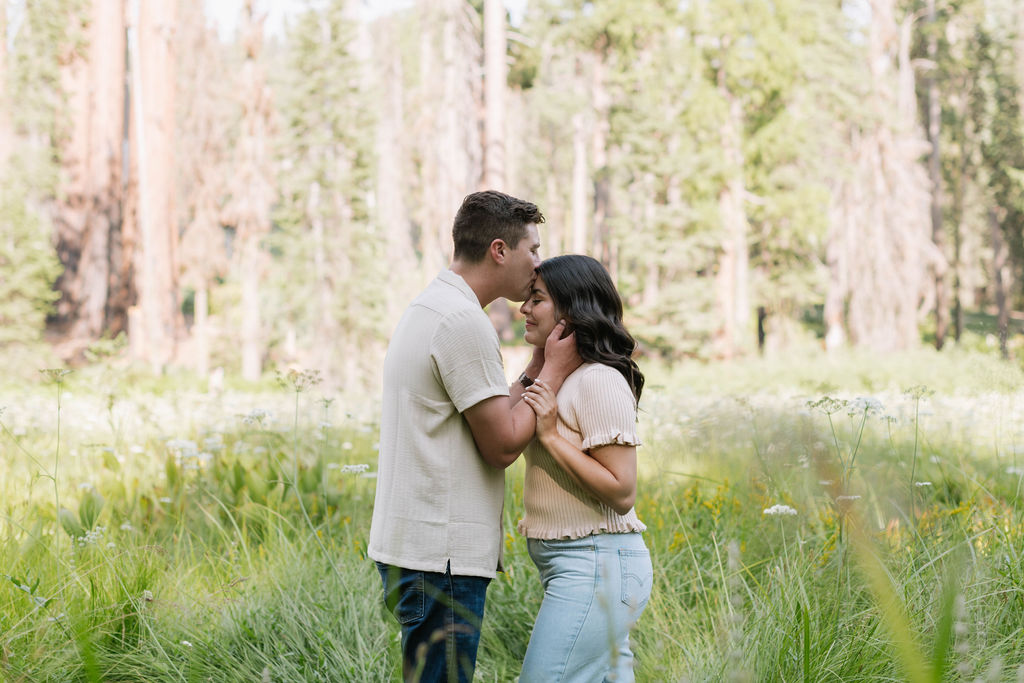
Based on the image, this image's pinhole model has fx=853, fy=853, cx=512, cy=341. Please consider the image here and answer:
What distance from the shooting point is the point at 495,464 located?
2684 mm

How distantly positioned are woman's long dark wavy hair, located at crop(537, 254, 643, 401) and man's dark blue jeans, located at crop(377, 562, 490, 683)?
0.85m

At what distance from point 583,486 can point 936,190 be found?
36.4m

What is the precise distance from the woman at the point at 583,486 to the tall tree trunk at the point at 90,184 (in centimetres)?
1775

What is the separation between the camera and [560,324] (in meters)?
2.85

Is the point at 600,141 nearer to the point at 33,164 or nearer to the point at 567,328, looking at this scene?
the point at 33,164

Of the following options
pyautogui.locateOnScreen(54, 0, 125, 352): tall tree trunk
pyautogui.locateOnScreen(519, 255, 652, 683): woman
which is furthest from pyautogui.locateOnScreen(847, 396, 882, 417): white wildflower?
pyautogui.locateOnScreen(54, 0, 125, 352): tall tree trunk

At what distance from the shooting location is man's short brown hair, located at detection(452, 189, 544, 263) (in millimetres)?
2775

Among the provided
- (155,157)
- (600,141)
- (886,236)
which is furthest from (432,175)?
(886,236)

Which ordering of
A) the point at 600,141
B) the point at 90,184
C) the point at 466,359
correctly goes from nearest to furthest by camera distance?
the point at 466,359, the point at 90,184, the point at 600,141

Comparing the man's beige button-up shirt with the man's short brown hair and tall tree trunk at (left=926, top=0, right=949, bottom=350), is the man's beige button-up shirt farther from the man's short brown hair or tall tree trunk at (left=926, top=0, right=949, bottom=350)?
tall tree trunk at (left=926, top=0, right=949, bottom=350)

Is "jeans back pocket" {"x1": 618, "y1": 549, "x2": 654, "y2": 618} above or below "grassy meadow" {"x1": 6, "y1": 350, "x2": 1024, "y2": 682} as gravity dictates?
above

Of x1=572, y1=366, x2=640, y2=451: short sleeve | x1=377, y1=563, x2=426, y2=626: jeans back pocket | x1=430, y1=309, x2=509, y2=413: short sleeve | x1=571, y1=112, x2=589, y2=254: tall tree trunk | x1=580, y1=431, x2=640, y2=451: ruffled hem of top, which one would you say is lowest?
x1=377, y1=563, x2=426, y2=626: jeans back pocket

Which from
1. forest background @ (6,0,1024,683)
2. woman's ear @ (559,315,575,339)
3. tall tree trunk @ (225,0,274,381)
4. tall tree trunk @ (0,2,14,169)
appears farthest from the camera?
tall tree trunk @ (225,0,274,381)

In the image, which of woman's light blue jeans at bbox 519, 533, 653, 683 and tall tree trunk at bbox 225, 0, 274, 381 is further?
tall tree trunk at bbox 225, 0, 274, 381
